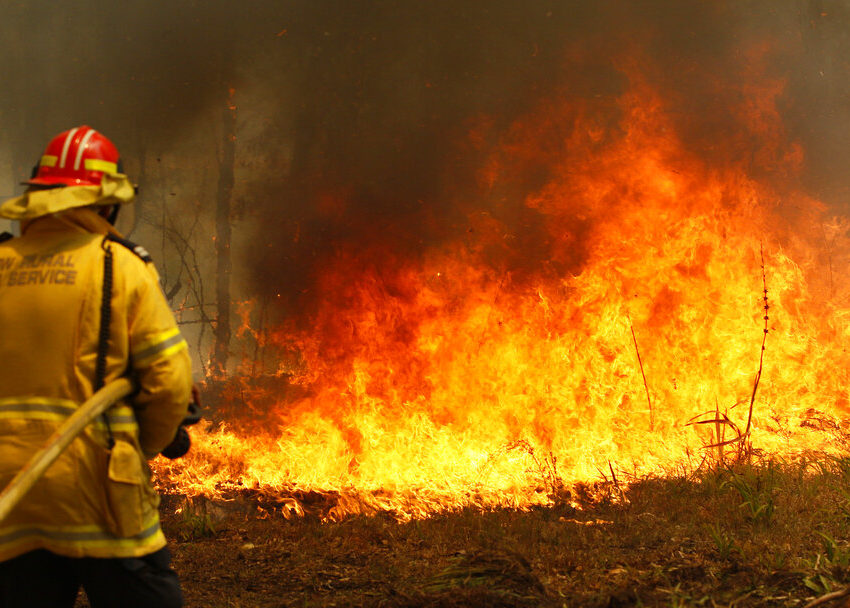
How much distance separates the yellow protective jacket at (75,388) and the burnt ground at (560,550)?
1755 millimetres

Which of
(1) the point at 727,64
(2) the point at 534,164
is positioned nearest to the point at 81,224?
(2) the point at 534,164

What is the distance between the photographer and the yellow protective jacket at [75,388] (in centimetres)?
213

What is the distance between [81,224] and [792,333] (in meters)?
6.59

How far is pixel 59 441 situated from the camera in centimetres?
204

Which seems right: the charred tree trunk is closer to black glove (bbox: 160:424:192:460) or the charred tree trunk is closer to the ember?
the ember

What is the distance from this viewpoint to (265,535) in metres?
4.84

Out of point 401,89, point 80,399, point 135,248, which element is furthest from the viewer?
point 401,89

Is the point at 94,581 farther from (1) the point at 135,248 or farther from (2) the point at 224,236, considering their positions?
(2) the point at 224,236

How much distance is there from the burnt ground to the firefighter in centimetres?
164

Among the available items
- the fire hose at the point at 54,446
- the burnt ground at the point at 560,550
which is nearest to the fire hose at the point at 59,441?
the fire hose at the point at 54,446

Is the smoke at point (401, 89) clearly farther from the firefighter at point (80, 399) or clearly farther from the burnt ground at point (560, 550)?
the firefighter at point (80, 399)

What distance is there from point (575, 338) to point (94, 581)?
192 inches

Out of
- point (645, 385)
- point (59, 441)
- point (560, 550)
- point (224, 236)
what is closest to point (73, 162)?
point (59, 441)

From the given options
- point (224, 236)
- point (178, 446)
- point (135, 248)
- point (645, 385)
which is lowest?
point (645, 385)
